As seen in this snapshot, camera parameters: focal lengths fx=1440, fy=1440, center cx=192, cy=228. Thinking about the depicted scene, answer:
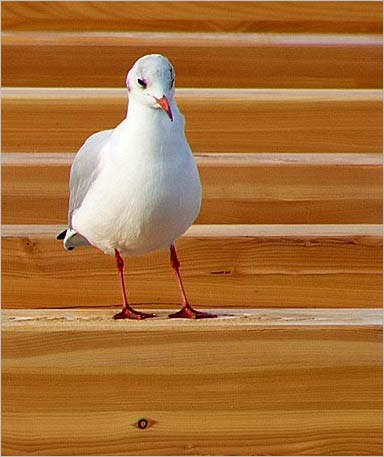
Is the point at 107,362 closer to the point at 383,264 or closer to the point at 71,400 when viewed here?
the point at 71,400

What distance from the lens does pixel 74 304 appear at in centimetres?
208

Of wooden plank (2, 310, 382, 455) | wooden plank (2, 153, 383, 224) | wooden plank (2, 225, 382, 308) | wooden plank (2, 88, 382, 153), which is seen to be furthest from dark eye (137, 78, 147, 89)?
wooden plank (2, 88, 382, 153)

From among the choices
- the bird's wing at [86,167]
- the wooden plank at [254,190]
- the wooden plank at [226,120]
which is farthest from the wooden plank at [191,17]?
the bird's wing at [86,167]

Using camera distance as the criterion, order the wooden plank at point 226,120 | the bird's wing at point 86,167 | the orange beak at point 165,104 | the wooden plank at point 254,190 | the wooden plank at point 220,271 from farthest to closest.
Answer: the wooden plank at point 226,120, the wooden plank at point 254,190, the wooden plank at point 220,271, the bird's wing at point 86,167, the orange beak at point 165,104

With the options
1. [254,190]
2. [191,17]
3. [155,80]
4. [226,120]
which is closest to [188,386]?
[155,80]

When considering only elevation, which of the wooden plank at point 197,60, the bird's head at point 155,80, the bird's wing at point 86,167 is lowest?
the bird's head at point 155,80

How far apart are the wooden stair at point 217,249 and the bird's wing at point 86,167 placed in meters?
0.15

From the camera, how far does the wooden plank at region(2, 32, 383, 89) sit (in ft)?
8.25

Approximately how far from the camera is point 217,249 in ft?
6.73

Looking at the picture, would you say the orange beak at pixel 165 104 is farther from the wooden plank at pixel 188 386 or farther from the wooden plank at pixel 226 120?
the wooden plank at pixel 226 120

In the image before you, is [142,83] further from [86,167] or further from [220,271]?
[220,271]

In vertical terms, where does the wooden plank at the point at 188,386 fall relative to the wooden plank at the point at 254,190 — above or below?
below

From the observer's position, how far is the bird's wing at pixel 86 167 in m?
1.59

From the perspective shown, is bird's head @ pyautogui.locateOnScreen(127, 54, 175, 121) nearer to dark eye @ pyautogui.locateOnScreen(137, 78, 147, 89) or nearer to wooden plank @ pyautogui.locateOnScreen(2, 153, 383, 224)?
dark eye @ pyautogui.locateOnScreen(137, 78, 147, 89)
